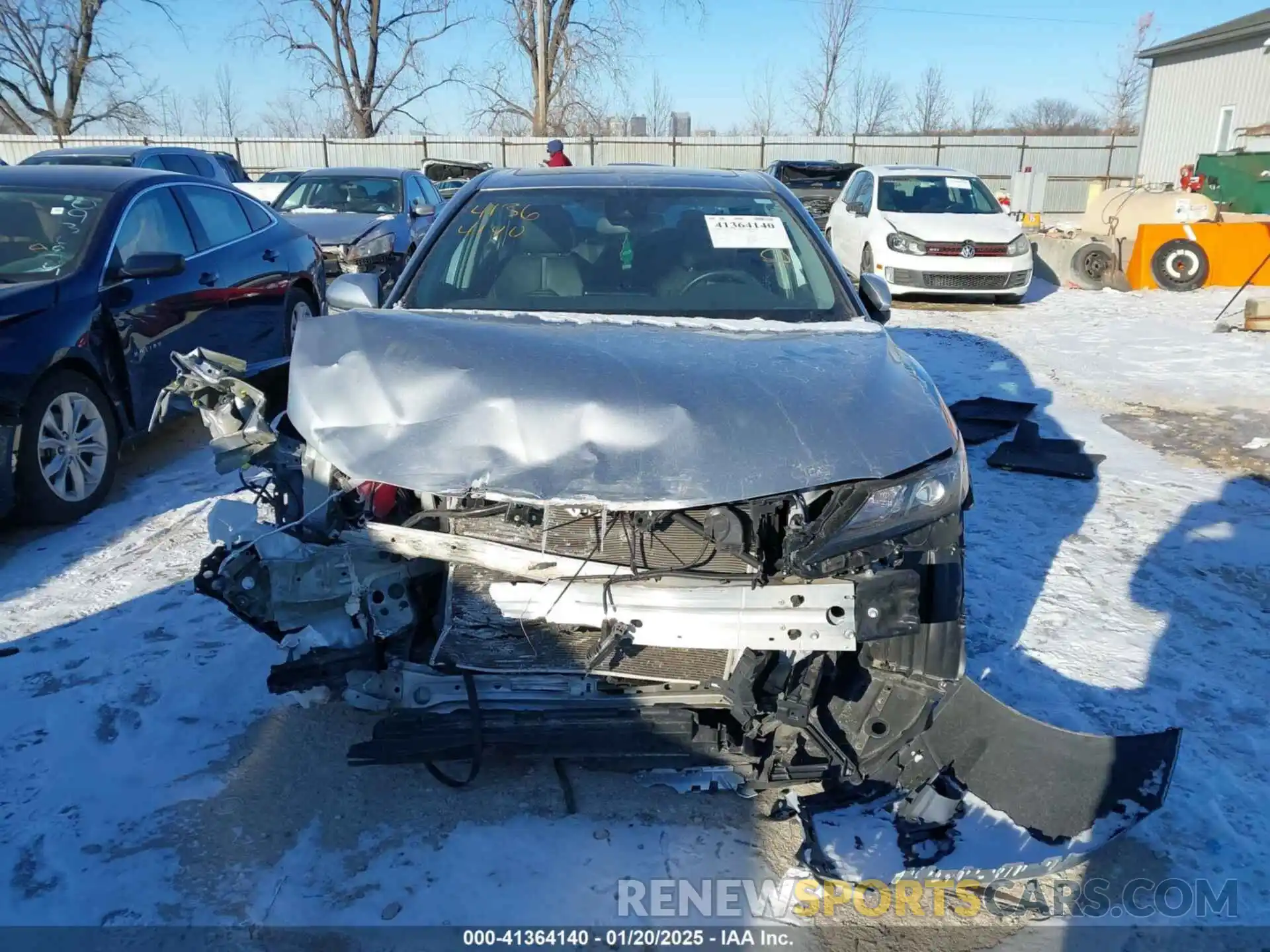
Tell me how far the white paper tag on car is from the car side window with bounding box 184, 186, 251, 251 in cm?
384

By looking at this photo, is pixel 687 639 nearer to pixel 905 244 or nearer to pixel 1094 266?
pixel 905 244

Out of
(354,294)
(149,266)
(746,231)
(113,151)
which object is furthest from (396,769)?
(113,151)

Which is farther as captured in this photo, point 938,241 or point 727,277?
point 938,241

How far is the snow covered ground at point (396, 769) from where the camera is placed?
2.45 meters

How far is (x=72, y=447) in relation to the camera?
15.3 feet

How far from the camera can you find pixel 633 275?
12.1 ft

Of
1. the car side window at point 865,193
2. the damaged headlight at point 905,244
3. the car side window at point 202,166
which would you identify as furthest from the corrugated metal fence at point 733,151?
the damaged headlight at point 905,244

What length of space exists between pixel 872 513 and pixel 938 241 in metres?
10.1

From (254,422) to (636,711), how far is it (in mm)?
1471

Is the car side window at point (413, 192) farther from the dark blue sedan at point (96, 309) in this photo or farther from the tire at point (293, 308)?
the dark blue sedan at point (96, 309)

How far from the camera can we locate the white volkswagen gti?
1148 cm

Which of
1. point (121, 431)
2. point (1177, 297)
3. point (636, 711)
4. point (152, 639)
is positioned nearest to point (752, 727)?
point (636, 711)

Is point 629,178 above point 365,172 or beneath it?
beneath

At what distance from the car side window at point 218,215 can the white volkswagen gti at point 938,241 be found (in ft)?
25.2
